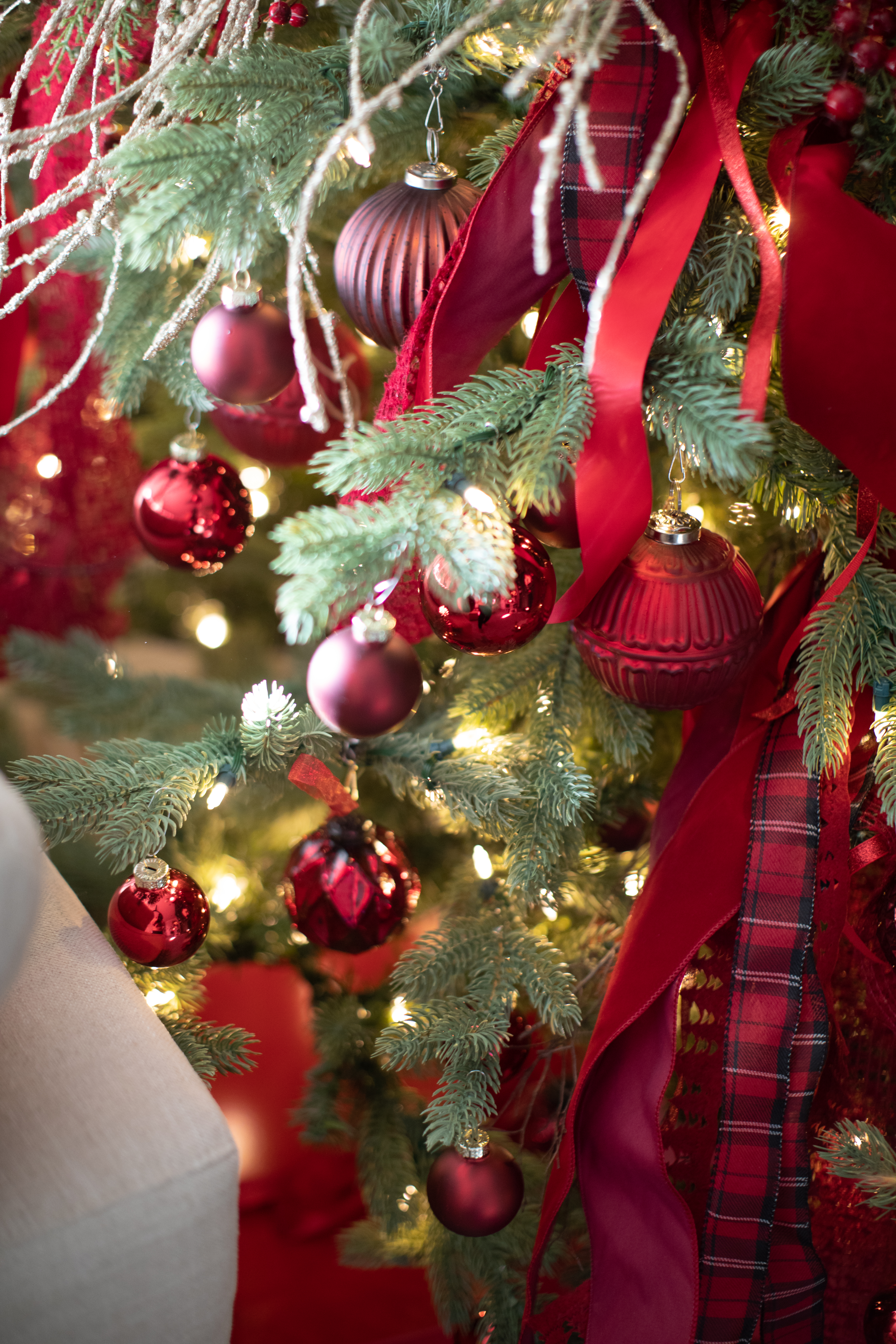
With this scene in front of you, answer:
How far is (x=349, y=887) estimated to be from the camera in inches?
29.5

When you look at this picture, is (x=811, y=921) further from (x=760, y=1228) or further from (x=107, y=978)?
(x=107, y=978)

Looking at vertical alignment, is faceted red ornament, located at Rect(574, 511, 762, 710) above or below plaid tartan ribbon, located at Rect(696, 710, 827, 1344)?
above

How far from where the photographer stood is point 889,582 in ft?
1.91

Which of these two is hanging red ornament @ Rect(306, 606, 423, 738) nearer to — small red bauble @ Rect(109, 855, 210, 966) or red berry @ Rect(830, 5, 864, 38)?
small red bauble @ Rect(109, 855, 210, 966)

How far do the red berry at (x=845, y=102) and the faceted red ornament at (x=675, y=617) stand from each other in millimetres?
213

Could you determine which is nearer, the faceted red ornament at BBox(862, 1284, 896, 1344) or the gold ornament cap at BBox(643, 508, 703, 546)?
the gold ornament cap at BBox(643, 508, 703, 546)

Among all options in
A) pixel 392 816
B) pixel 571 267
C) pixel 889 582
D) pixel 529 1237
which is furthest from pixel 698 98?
pixel 529 1237

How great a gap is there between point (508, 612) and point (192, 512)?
0.32m

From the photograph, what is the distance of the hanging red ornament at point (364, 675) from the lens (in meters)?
0.52

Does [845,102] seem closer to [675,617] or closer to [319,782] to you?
[675,617]

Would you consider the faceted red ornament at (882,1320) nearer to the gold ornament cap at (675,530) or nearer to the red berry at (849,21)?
the gold ornament cap at (675,530)

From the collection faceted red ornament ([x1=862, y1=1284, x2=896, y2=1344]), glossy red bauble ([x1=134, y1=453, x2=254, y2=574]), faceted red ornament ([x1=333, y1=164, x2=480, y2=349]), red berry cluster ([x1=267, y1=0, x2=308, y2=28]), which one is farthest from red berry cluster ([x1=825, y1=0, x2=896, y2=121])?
faceted red ornament ([x1=862, y1=1284, x2=896, y2=1344])

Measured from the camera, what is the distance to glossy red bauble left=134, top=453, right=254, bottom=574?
2.51 ft

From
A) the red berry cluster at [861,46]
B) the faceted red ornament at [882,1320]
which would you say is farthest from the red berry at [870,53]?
the faceted red ornament at [882,1320]
